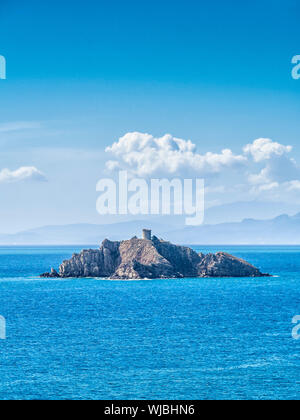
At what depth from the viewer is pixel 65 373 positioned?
194 feet

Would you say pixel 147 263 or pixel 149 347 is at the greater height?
pixel 147 263

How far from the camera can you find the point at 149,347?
7212cm

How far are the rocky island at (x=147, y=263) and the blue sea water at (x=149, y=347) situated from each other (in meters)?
46.0

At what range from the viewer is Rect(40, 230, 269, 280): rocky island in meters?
183

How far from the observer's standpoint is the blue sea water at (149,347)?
54125mm

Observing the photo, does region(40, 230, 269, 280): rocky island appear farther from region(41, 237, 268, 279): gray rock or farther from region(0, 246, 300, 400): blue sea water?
region(0, 246, 300, 400): blue sea water
